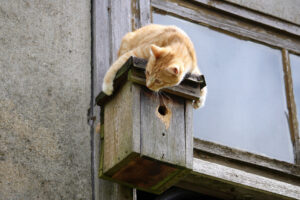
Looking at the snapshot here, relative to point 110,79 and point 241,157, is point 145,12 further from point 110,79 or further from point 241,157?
point 241,157

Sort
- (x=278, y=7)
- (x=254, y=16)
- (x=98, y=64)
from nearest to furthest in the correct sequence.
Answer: (x=98, y=64)
(x=254, y=16)
(x=278, y=7)

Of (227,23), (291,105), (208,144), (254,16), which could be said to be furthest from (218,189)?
(254,16)

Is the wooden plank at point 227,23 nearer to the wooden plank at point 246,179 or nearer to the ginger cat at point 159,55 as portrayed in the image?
the ginger cat at point 159,55

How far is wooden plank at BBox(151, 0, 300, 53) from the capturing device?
4668 millimetres

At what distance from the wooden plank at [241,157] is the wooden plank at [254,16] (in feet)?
4.19

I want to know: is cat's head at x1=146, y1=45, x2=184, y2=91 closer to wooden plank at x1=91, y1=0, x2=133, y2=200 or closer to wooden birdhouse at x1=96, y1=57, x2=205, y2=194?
wooden birdhouse at x1=96, y1=57, x2=205, y2=194

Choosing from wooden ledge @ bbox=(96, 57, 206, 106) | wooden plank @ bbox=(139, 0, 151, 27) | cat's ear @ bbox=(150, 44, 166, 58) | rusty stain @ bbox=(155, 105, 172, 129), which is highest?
wooden plank @ bbox=(139, 0, 151, 27)

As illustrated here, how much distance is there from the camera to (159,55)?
11.9 feet

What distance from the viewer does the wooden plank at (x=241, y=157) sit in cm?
414

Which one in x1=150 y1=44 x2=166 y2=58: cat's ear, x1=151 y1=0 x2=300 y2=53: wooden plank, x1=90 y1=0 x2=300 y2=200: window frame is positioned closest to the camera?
x1=150 y1=44 x2=166 y2=58: cat's ear

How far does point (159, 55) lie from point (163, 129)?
55cm

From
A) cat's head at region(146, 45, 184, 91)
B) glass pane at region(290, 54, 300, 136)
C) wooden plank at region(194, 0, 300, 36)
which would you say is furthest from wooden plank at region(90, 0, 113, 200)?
glass pane at region(290, 54, 300, 136)

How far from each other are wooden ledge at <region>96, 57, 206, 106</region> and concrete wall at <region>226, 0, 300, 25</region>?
67.3 inches

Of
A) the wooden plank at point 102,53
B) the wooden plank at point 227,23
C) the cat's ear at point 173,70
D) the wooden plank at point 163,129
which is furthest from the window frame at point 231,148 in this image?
the cat's ear at point 173,70
